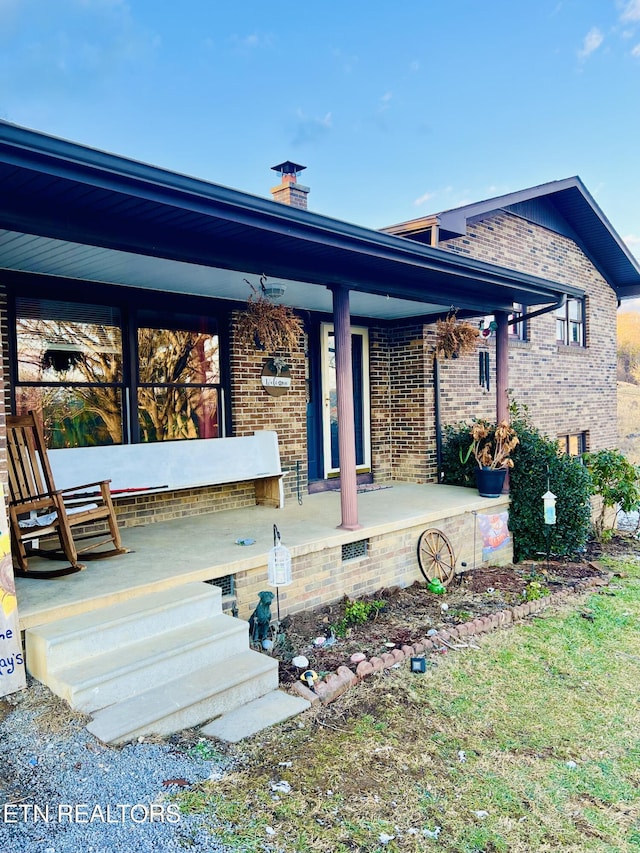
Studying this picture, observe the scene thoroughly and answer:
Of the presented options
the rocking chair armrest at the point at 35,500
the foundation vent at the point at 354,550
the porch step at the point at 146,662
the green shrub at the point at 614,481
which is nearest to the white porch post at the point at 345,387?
the foundation vent at the point at 354,550

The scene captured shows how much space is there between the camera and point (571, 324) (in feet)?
38.7

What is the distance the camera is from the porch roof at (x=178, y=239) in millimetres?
3388

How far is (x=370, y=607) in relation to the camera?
17.4 ft

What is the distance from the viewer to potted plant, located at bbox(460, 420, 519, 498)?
7555mm

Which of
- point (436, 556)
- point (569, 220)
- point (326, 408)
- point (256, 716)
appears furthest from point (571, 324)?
point (256, 716)

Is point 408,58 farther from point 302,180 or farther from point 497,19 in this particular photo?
point 302,180

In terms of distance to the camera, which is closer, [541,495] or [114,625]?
[114,625]

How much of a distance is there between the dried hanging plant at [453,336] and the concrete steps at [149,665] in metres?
5.01

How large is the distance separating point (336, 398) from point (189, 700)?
5.02m

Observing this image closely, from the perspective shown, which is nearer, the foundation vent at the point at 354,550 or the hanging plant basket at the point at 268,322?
the foundation vent at the point at 354,550

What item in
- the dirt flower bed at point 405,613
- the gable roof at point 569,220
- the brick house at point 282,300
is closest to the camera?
the brick house at point 282,300

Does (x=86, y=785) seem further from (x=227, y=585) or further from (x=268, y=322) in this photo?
(x=268, y=322)

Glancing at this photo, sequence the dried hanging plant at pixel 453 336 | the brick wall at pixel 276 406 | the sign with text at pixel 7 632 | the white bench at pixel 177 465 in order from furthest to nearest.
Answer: the dried hanging plant at pixel 453 336 < the brick wall at pixel 276 406 < the white bench at pixel 177 465 < the sign with text at pixel 7 632

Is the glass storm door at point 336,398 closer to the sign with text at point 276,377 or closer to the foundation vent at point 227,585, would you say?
the sign with text at point 276,377
